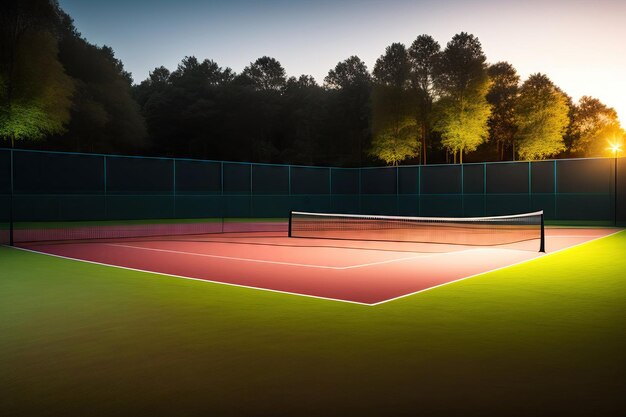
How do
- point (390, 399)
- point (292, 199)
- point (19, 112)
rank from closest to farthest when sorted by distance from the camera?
point (390, 399)
point (19, 112)
point (292, 199)

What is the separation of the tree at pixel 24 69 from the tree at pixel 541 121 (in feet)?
103

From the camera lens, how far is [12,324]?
612 centimetres

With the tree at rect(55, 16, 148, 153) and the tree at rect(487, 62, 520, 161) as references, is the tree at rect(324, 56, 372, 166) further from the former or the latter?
the tree at rect(55, 16, 148, 153)

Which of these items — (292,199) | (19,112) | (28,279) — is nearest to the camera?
(28,279)

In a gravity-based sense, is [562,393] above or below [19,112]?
below

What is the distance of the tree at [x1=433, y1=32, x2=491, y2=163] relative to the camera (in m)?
38.4

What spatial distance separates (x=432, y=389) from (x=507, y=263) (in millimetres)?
8116

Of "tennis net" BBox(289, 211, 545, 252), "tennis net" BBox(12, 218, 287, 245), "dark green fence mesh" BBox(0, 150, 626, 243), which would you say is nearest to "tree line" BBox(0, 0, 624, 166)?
"dark green fence mesh" BBox(0, 150, 626, 243)

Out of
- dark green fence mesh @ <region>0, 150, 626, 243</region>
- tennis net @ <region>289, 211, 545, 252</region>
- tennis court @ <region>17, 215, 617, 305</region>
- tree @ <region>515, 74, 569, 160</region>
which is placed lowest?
tennis net @ <region>289, 211, 545, 252</region>

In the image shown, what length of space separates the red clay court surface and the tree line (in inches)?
730

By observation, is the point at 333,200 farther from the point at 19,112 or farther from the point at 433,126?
the point at 19,112

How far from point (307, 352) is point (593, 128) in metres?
62.9

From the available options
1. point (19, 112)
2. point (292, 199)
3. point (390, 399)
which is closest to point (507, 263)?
point (390, 399)

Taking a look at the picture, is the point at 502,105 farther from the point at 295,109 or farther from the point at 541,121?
the point at 295,109
